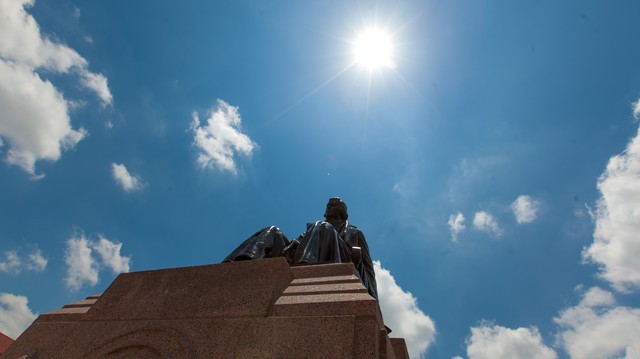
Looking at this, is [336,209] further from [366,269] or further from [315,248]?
[315,248]

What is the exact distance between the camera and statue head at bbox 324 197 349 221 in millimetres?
7102

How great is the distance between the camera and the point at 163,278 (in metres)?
3.92

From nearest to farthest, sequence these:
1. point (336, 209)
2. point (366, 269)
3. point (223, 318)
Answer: point (223, 318)
point (366, 269)
point (336, 209)

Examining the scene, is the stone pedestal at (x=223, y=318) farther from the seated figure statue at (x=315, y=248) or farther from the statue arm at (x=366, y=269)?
the statue arm at (x=366, y=269)

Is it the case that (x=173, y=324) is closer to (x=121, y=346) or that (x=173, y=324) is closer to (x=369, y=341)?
(x=121, y=346)

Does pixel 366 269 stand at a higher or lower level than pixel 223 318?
higher

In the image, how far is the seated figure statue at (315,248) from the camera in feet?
15.3

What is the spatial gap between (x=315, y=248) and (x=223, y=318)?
1.77 m

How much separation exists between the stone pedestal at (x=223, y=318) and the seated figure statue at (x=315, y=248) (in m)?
0.81

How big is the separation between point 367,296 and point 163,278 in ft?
7.54

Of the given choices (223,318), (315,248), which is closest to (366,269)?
(315,248)

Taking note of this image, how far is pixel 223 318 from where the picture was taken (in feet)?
10.2

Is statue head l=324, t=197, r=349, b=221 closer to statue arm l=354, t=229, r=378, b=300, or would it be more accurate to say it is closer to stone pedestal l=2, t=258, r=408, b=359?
statue arm l=354, t=229, r=378, b=300

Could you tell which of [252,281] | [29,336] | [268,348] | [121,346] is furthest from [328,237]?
[29,336]
